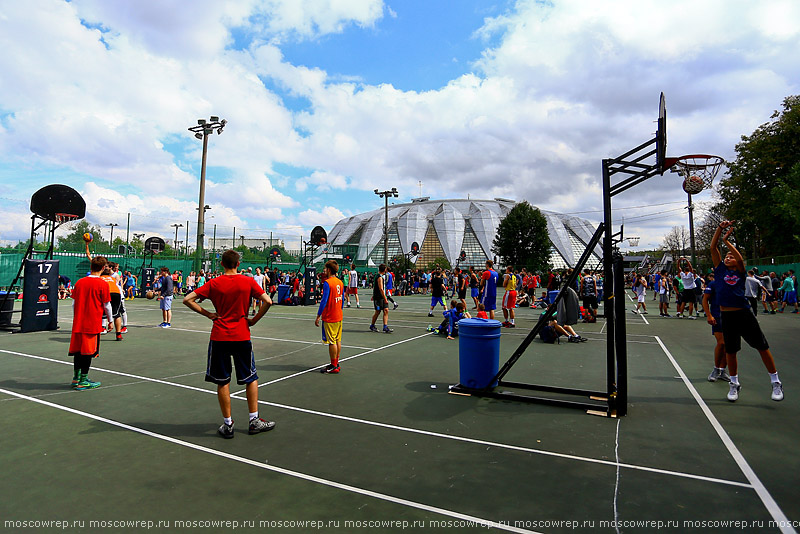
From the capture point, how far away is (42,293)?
11.9m

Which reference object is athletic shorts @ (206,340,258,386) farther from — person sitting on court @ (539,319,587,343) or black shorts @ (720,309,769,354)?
person sitting on court @ (539,319,587,343)

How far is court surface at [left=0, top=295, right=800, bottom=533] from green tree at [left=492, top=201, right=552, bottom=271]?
54943 mm

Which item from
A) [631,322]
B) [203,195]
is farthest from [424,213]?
[631,322]

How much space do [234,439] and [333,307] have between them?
3226mm

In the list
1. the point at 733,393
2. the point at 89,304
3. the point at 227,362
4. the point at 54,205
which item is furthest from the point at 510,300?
the point at 54,205

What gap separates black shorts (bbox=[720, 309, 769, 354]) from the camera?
19.0ft

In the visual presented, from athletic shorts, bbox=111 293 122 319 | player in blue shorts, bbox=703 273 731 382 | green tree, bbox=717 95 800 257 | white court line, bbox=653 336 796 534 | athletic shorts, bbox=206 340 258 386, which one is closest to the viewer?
white court line, bbox=653 336 796 534

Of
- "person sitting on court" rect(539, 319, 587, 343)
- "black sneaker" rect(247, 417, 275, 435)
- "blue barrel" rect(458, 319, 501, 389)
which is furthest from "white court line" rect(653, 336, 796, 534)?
"black sneaker" rect(247, 417, 275, 435)

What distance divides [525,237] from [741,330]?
57.3 meters

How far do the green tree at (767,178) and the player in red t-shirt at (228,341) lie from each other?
1410 inches

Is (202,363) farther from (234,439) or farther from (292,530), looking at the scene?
(292,530)

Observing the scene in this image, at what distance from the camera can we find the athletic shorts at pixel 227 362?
4.59 meters

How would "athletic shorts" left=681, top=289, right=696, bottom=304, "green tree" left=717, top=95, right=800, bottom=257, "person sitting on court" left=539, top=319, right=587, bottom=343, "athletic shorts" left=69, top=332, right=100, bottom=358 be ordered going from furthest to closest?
"green tree" left=717, top=95, right=800, bottom=257 → "athletic shorts" left=681, top=289, right=696, bottom=304 → "person sitting on court" left=539, top=319, right=587, bottom=343 → "athletic shorts" left=69, top=332, right=100, bottom=358

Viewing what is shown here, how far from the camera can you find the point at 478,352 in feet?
20.4
